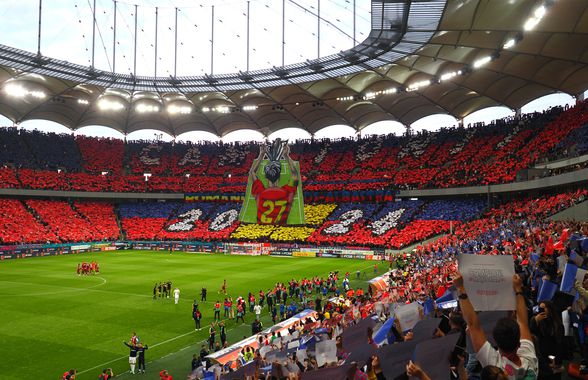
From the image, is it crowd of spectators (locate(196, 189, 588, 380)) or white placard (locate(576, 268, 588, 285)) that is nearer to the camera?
crowd of spectators (locate(196, 189, 588, 380))

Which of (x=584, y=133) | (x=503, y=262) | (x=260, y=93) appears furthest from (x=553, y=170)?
(x=503, y=262)

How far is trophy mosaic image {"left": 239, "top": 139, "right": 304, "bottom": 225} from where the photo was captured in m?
61.0

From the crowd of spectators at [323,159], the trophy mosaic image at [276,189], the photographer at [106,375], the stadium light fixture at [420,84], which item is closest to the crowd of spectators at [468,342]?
the photographer at [106,375]

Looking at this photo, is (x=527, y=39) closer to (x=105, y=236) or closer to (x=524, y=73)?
(x=524, y=73)

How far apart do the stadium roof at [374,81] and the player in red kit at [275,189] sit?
913 centimetres

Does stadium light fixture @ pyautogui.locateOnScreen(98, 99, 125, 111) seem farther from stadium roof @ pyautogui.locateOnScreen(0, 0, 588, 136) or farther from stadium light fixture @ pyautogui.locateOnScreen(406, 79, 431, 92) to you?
stadium light fixture @ pyautogui.locateOnScreen(406, 79, 431, 92)

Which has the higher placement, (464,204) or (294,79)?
(294,79)

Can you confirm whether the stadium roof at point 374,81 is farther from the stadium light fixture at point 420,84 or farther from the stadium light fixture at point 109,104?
the stadium light fixture at point 109,104

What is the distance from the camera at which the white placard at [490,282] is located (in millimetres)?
5125

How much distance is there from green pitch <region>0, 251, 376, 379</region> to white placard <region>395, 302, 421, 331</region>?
12.6 meters

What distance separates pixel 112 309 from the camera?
90.2 feet

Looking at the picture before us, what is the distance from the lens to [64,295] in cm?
3117

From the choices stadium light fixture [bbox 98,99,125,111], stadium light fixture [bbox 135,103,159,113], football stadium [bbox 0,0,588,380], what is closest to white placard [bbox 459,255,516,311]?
football stadium [bbox 0,0,588,380]

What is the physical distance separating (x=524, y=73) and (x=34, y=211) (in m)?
65.7
